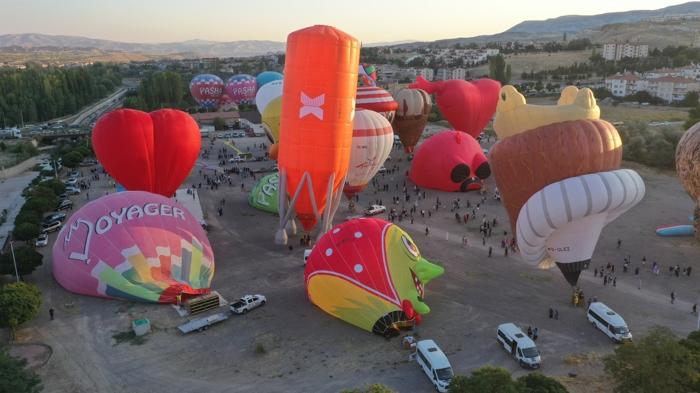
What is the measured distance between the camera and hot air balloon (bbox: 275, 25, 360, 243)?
17.7 metres

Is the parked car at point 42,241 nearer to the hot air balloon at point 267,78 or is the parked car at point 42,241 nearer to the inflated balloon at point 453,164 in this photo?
the inflated balloon at point 453,164

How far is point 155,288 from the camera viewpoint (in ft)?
48.0

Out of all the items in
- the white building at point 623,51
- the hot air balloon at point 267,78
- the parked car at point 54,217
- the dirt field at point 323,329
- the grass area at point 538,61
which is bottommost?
the dirt field at point 323,329

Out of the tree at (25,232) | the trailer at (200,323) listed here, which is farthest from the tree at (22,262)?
the trailer at (200,323)

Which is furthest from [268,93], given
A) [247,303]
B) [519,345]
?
[519,345]

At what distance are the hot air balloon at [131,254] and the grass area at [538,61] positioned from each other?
80954 mm

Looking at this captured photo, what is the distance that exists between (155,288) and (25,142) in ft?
121

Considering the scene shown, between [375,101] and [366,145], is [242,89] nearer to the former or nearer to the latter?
[375,101]

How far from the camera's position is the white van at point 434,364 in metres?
11.1

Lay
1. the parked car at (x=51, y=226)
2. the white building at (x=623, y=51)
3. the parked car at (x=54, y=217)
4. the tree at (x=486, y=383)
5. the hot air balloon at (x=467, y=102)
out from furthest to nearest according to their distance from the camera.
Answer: the white building at (x=623, y=51) → the hot air balloon at (x=467, y=102) → the parked car at (x=54, y=217) → the parked car at (x=51, y=226) → the tree at (x=486, y=383)

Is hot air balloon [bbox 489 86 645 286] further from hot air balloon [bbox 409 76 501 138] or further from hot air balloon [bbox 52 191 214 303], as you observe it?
hot air balloon [bbox 409 76 501 138]

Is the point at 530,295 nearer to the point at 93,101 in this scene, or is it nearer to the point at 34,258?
the point at 34,258

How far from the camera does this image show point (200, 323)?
13820mm

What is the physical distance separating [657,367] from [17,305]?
13.4 m
